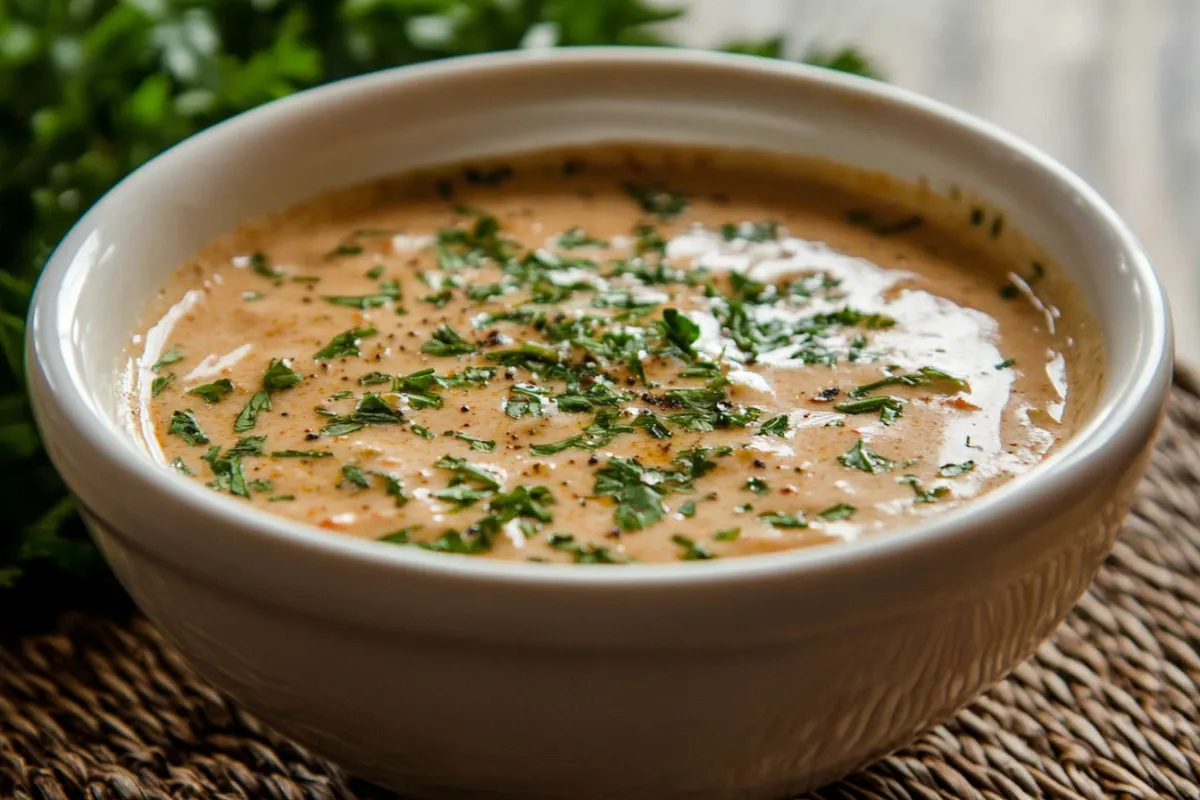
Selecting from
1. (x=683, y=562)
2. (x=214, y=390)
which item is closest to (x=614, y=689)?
(x=683, y=562)

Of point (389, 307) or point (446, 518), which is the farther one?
point (389, 307)

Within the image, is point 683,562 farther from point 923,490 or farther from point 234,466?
point 234,466

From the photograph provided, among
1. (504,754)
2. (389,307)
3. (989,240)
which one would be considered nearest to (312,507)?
(504,754)

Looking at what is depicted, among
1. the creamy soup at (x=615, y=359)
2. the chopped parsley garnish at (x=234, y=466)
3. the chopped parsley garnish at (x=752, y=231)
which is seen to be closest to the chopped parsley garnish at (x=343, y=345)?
the creamy soup at (x=615, y=359)

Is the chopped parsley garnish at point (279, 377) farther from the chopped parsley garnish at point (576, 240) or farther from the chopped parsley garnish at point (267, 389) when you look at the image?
the chopped parsley garnish at point (576, 240)

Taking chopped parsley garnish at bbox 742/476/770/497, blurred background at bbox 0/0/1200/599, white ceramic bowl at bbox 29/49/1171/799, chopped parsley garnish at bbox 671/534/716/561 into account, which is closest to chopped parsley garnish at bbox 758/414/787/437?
chopped parsley garnish at bbox 742/476/770/497

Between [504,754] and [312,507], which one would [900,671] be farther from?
[312,507]
